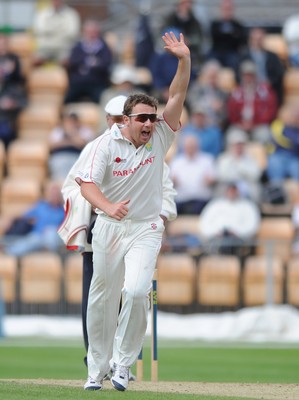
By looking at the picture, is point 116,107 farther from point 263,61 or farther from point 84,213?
point 263,61

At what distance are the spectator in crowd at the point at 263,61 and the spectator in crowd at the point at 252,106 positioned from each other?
1.70 ft

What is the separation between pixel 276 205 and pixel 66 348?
471 centimetres

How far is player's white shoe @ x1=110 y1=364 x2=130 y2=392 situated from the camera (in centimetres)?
1064

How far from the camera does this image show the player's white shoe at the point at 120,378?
10.6m

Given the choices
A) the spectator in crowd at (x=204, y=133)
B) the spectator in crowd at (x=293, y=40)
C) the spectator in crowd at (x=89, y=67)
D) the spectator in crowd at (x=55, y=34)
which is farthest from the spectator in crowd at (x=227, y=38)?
the spectator in crowd at (x=55, y=34)

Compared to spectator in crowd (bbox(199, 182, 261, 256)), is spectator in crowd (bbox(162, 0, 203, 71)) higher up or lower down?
higher up

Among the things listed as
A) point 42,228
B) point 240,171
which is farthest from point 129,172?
point 240,171

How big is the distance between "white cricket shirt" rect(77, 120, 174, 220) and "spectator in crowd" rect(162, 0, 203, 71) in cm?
1305

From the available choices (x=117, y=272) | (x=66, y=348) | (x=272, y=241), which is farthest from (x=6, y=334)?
(x=117, y=272)

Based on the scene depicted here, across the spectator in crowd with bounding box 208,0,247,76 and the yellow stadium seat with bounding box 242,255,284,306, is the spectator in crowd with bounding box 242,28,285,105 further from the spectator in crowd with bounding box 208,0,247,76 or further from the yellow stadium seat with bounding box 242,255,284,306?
the yellow stadium seat with bounding box 242,255,284,306

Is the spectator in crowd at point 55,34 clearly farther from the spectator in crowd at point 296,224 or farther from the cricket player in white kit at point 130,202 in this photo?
the cricket player in white kit at point 130,202

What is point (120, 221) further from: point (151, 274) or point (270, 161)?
point (270, 161)

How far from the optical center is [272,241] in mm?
19812

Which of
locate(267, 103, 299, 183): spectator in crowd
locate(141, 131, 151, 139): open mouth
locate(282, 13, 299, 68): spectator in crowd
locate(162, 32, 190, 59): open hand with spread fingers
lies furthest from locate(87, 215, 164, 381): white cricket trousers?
locate(282, 13, 299, 68): spectator in crowd
